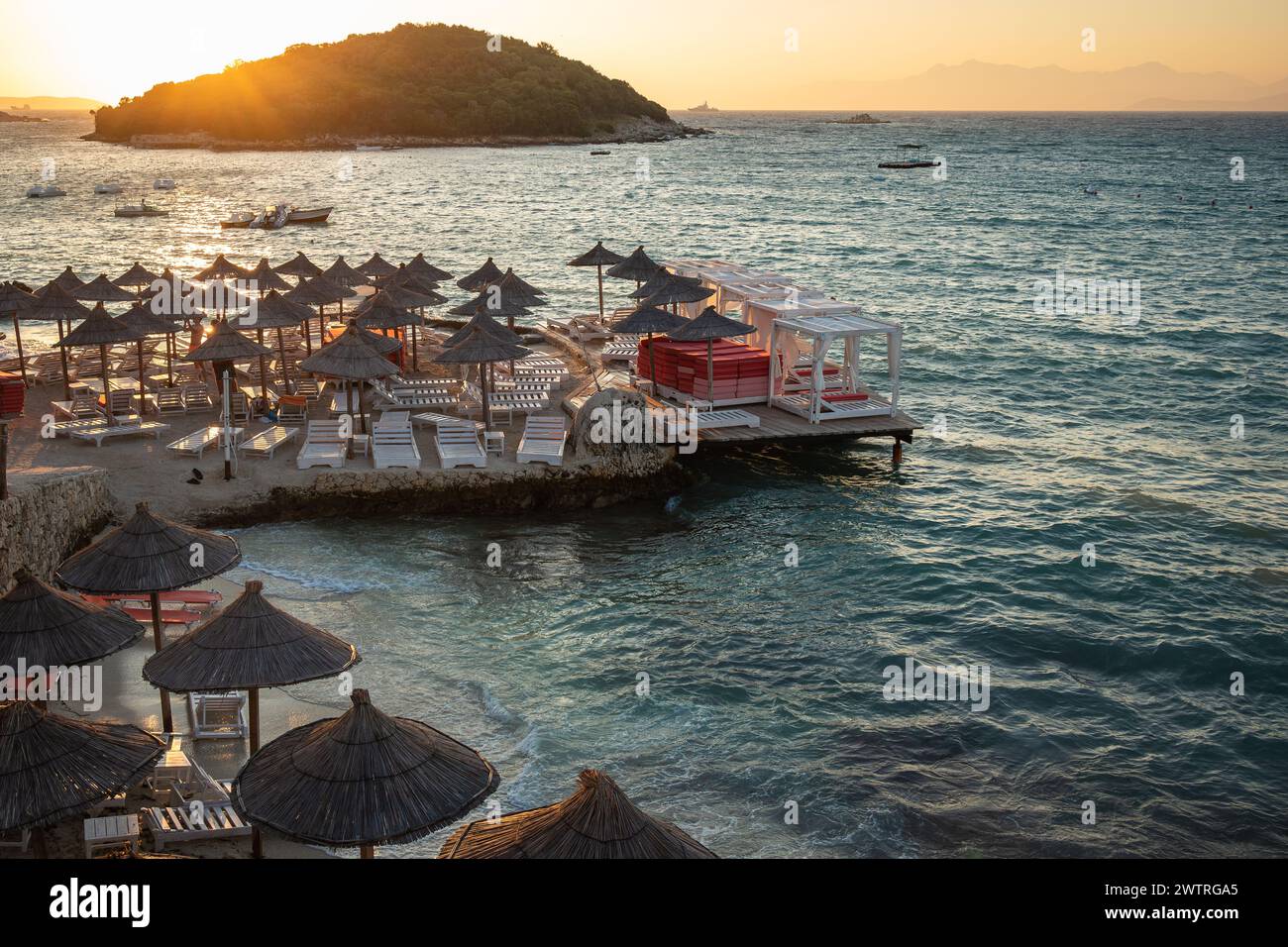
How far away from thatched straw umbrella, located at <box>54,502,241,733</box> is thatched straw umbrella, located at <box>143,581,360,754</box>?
1.69 meters

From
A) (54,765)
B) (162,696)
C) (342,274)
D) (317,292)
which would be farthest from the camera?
(342,274)

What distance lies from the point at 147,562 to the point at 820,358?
15064 mm

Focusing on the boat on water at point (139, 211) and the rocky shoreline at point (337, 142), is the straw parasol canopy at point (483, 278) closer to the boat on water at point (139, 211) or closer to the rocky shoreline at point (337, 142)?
the boat on water at point (139, 211)

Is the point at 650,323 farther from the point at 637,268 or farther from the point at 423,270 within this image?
the point at 423,270

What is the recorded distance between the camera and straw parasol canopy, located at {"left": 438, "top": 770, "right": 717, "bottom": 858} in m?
7.46

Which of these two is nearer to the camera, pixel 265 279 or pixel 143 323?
pixel 143 323

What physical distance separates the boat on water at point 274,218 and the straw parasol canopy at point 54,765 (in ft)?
236

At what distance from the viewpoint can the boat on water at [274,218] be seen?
76188 millimetres

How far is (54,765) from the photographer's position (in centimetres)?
904

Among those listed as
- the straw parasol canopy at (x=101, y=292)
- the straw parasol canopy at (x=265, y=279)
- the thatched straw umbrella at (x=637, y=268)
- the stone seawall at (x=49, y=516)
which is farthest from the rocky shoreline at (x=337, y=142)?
the stone seawall at (x=49, y=516)

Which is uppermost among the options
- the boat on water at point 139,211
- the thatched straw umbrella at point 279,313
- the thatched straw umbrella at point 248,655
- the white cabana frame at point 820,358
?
the boat on water at point 139,211

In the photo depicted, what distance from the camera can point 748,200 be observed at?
3752 inches

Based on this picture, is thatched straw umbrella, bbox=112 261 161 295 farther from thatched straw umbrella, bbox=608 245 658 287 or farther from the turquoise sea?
the turquoise sea

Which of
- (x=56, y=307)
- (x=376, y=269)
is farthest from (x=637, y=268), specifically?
(x=56, y=307)
